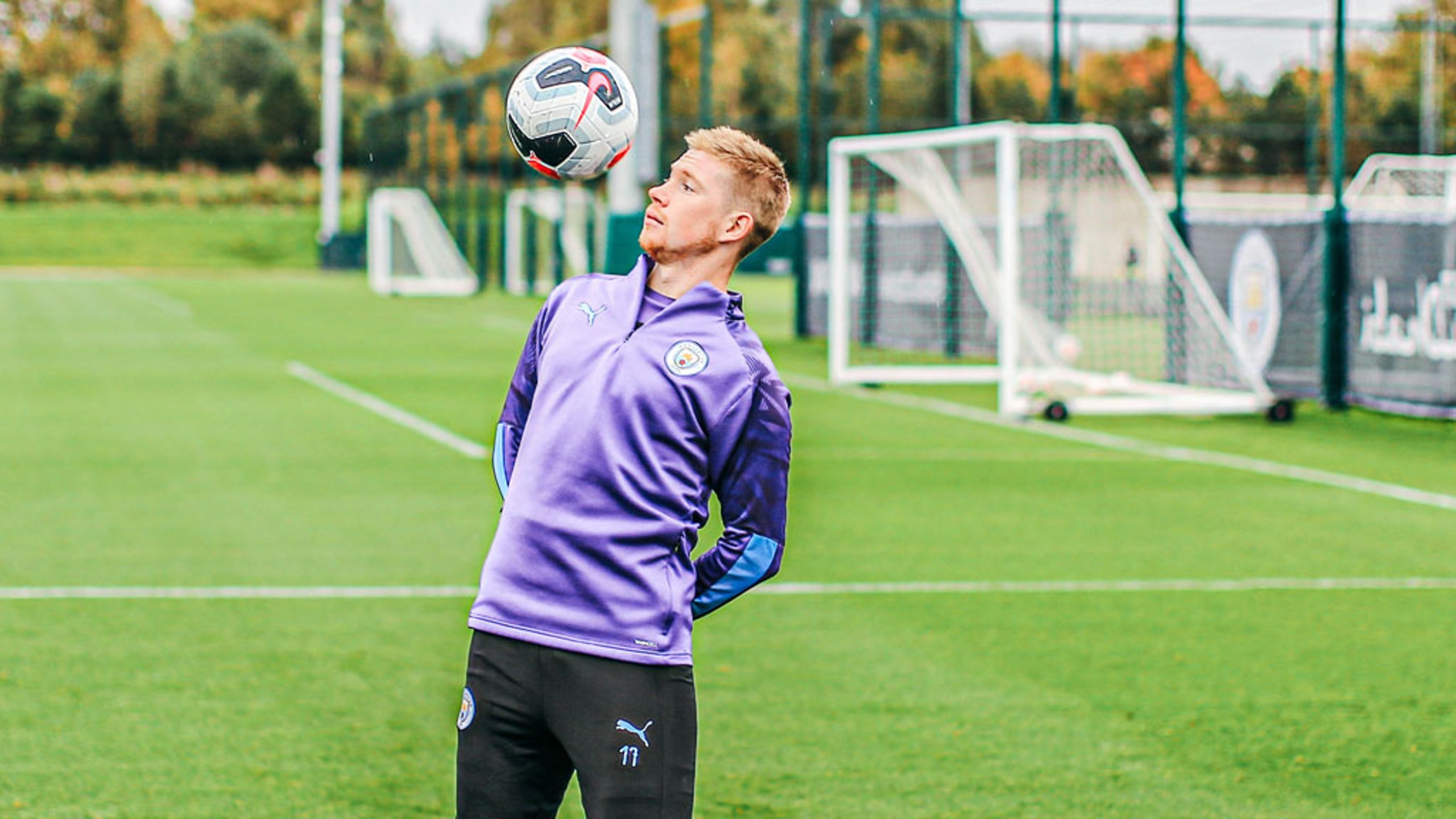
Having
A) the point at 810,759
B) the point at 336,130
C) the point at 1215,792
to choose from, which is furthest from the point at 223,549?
→ the point at 336,130

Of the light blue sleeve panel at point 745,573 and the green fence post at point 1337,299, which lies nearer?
the light blue sleeve panel at point 745,573

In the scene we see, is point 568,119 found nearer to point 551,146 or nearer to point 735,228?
point 551,146

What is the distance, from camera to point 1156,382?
16.7 meters

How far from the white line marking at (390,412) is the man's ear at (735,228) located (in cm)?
956

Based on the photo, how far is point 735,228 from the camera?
316 cm

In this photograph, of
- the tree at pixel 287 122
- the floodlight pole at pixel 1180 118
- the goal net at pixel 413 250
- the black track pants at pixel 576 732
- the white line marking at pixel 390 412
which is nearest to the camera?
the black track pants at pixel 576 732

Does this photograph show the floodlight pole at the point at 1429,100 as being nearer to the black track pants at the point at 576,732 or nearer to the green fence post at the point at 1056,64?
the green fence post at the point at 1056,64

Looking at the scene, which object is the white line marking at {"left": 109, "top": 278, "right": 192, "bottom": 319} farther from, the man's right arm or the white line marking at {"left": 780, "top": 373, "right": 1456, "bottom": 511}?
the man's right arm

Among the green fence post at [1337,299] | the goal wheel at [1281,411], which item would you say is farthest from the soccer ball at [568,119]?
the green fence post at [1337,299]

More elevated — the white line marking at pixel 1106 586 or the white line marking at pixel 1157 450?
the white line marking at pixel 1157 450

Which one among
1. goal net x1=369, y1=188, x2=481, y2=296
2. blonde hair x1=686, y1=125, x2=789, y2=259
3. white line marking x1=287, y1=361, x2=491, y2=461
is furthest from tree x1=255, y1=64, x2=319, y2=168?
blonde hair x1=686, y1=125, x2=789, y2=259

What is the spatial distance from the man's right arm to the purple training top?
96 mm

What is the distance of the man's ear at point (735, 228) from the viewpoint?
3160mm

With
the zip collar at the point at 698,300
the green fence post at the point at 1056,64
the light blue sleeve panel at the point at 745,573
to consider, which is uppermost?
the green fence post at the point at 1056,64
